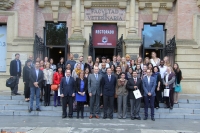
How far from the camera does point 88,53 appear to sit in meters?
14.8

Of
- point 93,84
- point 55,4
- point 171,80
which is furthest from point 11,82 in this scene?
point 171,80

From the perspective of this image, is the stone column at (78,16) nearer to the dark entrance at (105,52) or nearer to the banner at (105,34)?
the banner at (105,34)

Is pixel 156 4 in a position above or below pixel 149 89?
above

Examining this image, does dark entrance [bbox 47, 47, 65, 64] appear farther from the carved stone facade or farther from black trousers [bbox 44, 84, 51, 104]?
black trousers [bbox 44, 84, 51, 104]

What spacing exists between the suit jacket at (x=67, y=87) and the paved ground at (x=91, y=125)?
3.57 ft

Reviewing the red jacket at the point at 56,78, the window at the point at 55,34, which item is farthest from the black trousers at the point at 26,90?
the window at the point at 55,34

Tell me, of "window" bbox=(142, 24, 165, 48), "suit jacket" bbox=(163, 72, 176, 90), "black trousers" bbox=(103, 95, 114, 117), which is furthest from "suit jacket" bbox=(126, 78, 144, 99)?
"window" bbox=(142, 24, 165, 48)

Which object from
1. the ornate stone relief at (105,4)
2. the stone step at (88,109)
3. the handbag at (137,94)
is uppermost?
the ornate stone relief at (105,4)

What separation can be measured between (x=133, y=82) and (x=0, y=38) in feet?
31.0

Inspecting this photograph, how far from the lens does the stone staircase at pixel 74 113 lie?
34.5 feet

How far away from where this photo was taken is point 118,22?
1511 centimetres

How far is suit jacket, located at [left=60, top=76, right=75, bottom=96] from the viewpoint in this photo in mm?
10062

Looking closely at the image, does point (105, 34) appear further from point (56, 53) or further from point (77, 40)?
point (56, 53)

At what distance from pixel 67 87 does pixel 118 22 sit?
263 inches
